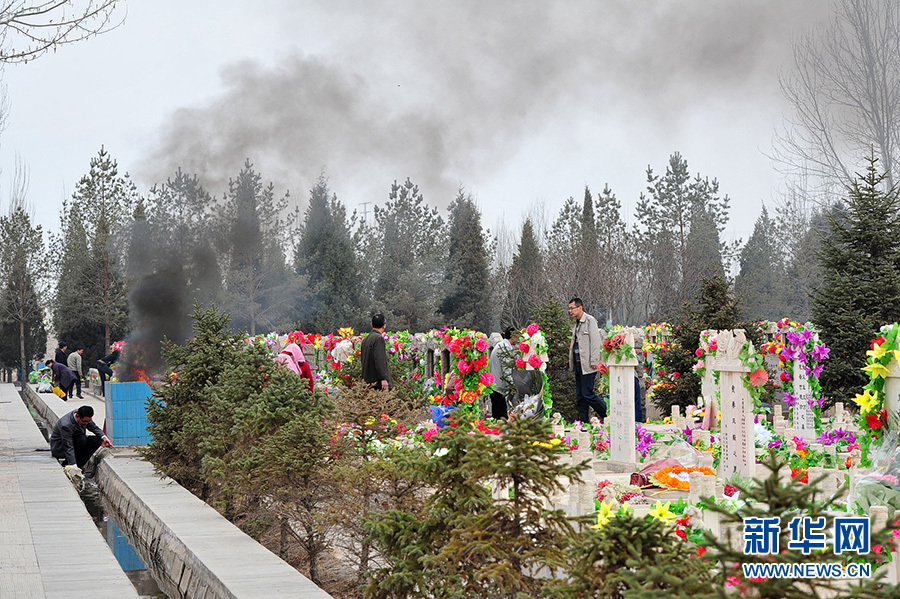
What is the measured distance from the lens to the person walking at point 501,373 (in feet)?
44.3

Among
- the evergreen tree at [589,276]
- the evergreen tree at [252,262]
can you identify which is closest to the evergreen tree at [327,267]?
the evergreen tree at [252,262]

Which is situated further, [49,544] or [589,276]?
[589,276]

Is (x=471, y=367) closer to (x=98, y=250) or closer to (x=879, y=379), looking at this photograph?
(x=879, y=379)

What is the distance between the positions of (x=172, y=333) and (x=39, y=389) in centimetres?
695

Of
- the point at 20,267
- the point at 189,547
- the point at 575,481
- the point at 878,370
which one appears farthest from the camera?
the point at 20,267

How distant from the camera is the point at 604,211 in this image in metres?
46.4

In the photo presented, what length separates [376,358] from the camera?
34.7ft

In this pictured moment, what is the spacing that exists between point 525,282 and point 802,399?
31.4 m

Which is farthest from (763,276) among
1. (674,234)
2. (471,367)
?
(471,367)

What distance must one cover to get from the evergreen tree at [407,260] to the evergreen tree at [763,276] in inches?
566

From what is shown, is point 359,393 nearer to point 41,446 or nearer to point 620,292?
point 41,446

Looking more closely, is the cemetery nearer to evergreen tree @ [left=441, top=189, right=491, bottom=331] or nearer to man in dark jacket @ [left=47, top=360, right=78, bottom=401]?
man in dark jacket @ [left=47, top=360, right=78, bottom=401]

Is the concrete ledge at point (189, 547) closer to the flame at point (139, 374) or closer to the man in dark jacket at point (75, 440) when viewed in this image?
the man in dark jacket at point (75, 440)

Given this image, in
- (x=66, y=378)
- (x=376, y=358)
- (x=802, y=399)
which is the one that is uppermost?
(x=376, y=358)
